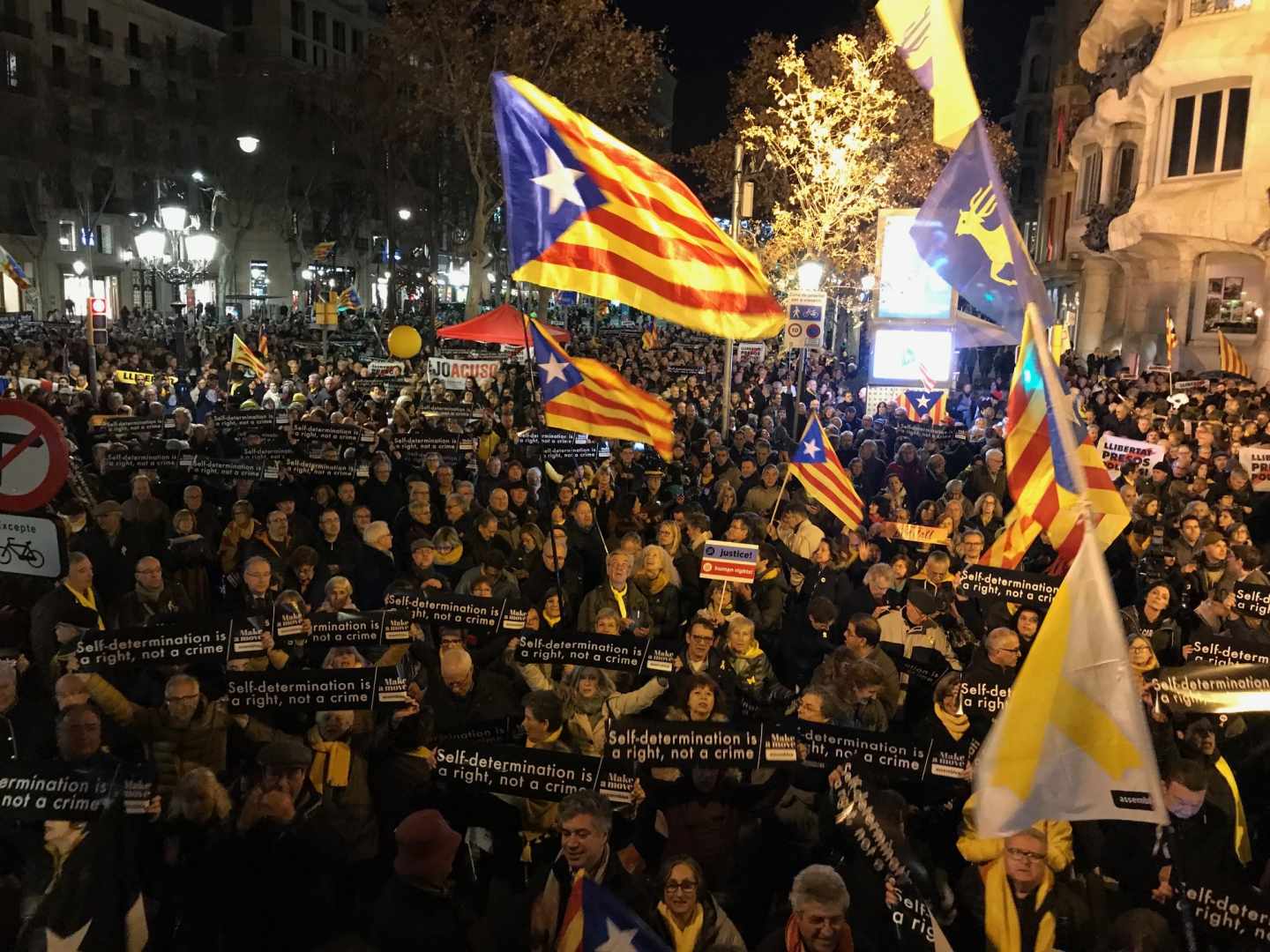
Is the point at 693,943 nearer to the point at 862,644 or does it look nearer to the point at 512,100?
the point at 862,644

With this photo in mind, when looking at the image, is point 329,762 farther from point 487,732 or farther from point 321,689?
point 487,732

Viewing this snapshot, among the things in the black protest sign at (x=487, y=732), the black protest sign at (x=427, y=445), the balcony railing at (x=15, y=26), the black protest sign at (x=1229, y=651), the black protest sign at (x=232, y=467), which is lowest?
the black protest sign at (x=487, y=732)

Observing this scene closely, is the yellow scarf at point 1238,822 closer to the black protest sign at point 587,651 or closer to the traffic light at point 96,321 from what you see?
the black protest sign at point 587,651

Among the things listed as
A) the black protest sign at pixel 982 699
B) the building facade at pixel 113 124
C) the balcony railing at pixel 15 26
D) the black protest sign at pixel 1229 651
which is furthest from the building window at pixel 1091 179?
the balcony railing at pixel 15 26

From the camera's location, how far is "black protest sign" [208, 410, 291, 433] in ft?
39.3

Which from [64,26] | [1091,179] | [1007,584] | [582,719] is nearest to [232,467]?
[582,719]

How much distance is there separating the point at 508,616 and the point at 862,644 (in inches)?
82.4

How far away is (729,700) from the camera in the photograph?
247 inches

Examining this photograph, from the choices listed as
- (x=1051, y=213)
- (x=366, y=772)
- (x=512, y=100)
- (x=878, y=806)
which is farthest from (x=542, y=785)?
(x=1051, y=213)

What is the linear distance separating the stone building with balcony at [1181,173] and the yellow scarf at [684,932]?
87.8 ft

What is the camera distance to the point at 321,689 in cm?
540

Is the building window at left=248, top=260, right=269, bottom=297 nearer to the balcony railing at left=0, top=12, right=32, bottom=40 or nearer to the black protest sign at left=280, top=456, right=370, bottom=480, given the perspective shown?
the balcony railing at left=0, top=12, right=32, bottom=40

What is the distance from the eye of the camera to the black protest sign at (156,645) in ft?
18.4

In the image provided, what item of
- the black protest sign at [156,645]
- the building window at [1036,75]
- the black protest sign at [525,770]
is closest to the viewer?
the black protest sign at [525,770]
